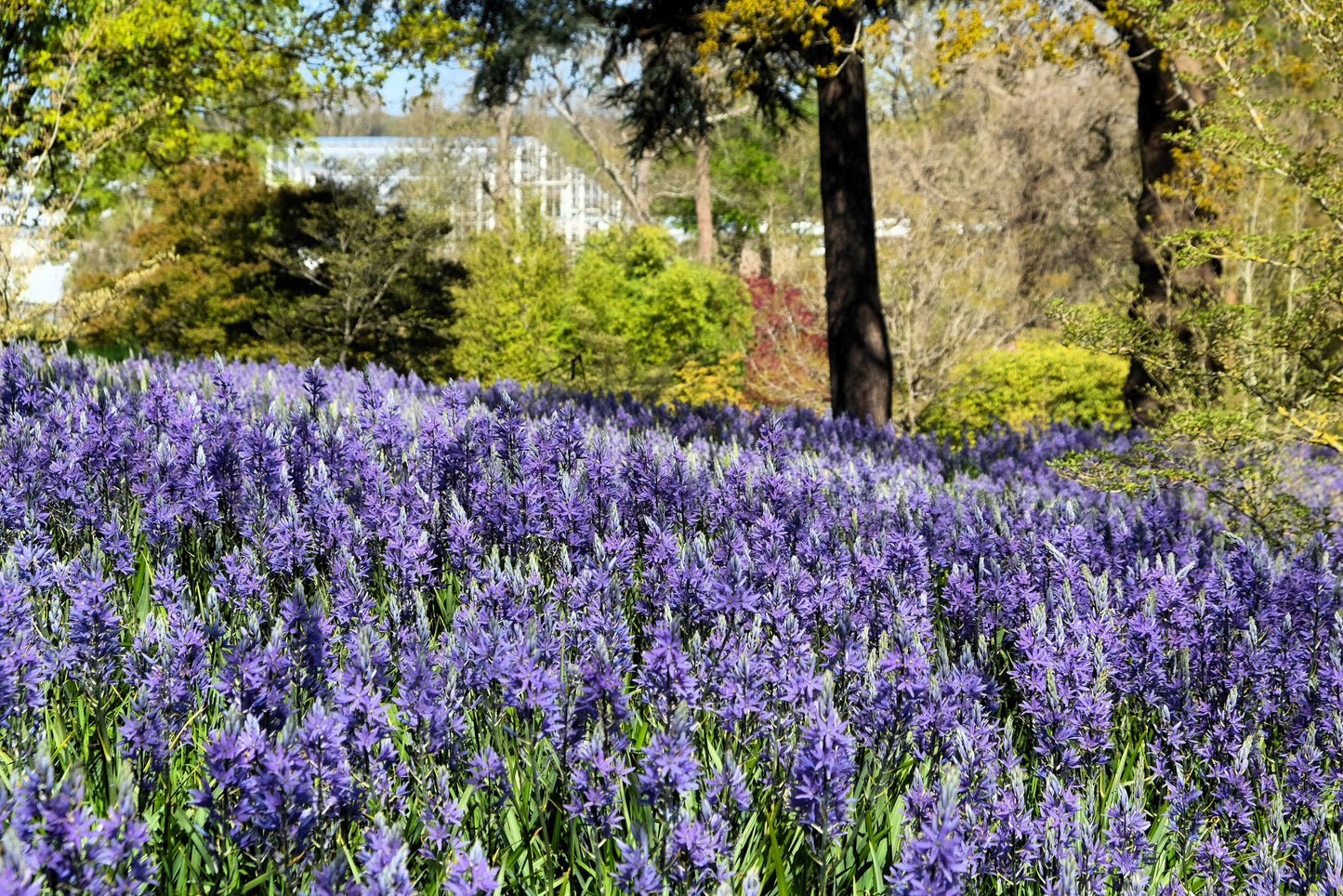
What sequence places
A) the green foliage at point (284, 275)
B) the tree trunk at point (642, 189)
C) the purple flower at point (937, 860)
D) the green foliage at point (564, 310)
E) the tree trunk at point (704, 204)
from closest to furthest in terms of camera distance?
the purple flower at point (937, 860) < the green foliage at point (284, 275) < the green foliage at point (564, 310) < the tree trunk at point (642, 189) < the tree trunk at point (704, 204)

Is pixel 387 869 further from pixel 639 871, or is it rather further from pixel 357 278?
pixel 357 278

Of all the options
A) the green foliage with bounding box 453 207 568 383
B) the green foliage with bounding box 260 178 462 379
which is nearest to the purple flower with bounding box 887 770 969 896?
the green foliage with bounding box 260 178 462 379

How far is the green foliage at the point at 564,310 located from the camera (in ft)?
82.5

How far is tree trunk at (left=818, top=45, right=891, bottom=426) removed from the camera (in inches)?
398

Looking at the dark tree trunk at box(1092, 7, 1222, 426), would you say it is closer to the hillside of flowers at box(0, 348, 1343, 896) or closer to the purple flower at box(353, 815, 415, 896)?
the hillside of flowers at box(0, 348, 1343, 896)

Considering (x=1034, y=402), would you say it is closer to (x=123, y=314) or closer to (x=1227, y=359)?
(x=1227, y=359)

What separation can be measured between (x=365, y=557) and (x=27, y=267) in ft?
36.2

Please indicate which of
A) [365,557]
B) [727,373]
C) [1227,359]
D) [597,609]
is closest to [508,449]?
[365,557]

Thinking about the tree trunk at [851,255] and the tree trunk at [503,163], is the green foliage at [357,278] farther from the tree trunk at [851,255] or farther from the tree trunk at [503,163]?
the tree trunk at [851,255]

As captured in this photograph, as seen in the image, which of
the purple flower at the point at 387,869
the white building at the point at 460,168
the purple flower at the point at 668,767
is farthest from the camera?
the white building at the point at 460,168

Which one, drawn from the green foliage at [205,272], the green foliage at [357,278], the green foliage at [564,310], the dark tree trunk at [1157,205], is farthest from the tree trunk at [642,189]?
the dark tree trunk at [1157,205]

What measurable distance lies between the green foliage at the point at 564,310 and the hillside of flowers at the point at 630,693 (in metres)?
19.9

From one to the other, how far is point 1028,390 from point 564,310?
1186 cm

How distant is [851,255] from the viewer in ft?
33.6
